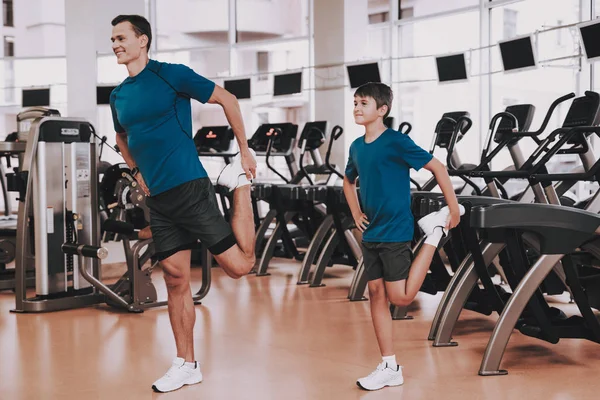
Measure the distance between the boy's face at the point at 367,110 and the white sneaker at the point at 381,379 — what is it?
3.50ft

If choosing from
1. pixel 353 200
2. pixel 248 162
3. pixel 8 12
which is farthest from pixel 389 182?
pixel 8 12

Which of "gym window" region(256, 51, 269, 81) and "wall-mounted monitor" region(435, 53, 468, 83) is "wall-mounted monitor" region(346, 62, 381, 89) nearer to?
"wall-mounted monitor" region(435, 53, 468, 83)

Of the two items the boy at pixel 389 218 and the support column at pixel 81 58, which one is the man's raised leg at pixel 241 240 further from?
the support column at pixel 81 58

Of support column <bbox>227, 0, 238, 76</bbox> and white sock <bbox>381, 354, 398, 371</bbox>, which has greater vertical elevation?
support column <bbox>227, 0, 238, 76</bbox>

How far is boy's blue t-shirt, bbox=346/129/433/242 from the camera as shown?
3.22 m

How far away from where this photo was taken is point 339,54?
9188 mm

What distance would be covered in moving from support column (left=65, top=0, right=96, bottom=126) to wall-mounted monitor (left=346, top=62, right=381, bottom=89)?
314 cm

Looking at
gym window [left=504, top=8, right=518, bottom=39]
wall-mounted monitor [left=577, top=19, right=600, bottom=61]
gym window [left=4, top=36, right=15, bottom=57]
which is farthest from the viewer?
gym window [left=4, top=36, right=15, bottom=57]

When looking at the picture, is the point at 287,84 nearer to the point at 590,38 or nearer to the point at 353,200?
the point at 590,38

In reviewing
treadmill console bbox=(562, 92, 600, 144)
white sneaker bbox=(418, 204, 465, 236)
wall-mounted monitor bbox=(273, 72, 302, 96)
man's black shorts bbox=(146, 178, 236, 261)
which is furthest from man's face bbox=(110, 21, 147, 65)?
wall-mounted monitor bbox=(273, 72, 302, 96)

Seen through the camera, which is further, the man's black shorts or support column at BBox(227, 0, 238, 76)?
support column at BBox(227, 0, 238, 76)

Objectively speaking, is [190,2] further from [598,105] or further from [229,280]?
[598,105]

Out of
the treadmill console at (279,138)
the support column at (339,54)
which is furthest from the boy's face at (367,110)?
the support column at (339,54)

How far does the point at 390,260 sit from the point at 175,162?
1006mm
